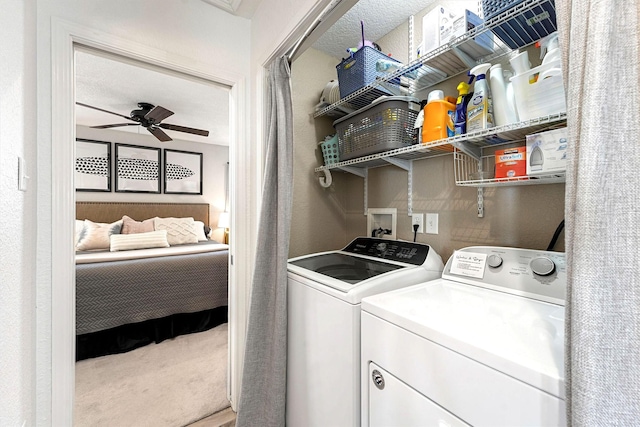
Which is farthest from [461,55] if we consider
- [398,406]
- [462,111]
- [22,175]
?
[22,175]

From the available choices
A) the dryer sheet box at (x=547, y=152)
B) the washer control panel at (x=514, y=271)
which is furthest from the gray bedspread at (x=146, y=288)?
the dryer sheet box at (x=547, y=152)

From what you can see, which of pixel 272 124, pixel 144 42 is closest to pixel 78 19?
pixel 144 42

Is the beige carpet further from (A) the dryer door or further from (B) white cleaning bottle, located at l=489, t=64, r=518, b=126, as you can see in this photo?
(B) white cleaning bottle, located at l=489, t=64, r=518, b=126

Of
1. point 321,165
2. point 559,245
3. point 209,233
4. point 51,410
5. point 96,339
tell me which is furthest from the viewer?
point 209,233

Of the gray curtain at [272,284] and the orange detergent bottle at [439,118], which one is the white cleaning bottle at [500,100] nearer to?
the orange detergent bottle at [439,118]

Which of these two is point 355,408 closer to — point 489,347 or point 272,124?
point 489,347

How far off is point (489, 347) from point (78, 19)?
2081 millimetres

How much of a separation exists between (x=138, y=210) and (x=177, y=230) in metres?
0.85

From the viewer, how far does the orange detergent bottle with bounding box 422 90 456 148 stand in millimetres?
1317

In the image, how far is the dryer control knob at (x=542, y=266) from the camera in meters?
1.01

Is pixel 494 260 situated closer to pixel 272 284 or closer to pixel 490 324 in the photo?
pixel 490 324

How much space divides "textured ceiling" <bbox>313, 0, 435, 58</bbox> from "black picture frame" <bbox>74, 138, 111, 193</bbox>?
407 cm

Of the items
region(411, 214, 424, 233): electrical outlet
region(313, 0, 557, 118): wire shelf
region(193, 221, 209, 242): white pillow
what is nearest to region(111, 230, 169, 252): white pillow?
region(193, 221, 209, 242): white pillow

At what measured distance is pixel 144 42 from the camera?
4.93ft
